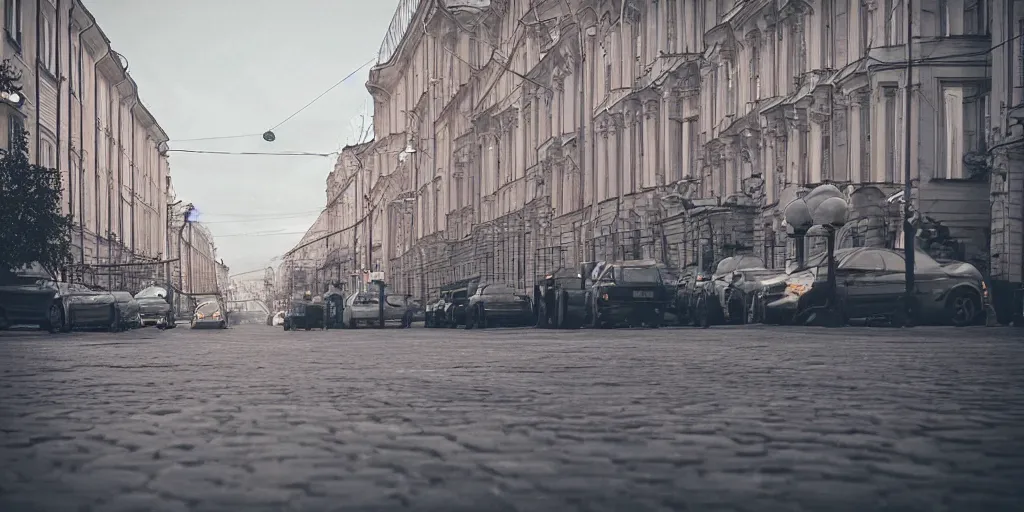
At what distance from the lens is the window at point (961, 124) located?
33844mm

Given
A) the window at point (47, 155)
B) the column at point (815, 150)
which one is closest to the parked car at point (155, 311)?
the window at point (47, 155)

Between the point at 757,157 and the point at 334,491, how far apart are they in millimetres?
37942

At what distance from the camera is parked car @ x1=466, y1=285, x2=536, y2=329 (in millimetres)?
37281

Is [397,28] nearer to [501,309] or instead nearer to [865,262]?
[501,309]

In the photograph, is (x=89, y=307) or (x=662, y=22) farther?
(x=662, y=22)

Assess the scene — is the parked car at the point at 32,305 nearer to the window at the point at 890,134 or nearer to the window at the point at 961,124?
the window at the point at 890,134

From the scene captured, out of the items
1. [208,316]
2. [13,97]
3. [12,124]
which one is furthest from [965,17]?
[208,316]

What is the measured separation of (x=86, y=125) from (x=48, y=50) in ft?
37.0

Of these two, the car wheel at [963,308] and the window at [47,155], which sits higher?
the window at [47,155]

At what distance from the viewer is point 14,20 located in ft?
143

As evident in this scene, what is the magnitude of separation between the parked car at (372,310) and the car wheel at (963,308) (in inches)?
949

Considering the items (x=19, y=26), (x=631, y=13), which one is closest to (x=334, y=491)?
(x=19, y=26)

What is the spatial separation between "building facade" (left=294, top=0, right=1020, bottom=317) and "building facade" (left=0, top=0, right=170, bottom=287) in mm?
18018

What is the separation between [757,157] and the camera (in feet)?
134
